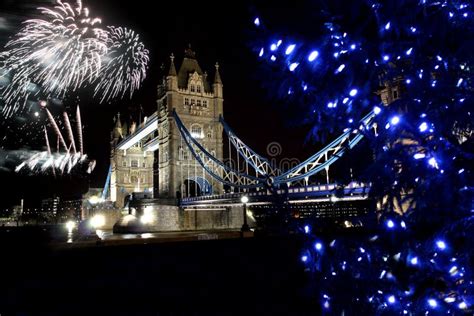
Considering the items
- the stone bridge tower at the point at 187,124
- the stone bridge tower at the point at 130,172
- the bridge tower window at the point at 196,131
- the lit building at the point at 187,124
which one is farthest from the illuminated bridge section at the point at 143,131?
the bridge tower window at the point at 196,131

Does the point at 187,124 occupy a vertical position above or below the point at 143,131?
below

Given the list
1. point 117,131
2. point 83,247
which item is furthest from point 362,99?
point 117,131

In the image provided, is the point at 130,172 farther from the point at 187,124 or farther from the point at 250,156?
the point at 250,156

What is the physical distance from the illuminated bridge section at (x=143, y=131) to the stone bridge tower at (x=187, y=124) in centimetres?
441

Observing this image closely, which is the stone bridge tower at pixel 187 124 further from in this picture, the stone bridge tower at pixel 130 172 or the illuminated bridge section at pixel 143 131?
the stone bridge tower at pixel 130 172

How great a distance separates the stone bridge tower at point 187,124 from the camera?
165ft

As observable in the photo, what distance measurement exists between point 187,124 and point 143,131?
1452cm

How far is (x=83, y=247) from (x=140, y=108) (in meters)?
74.3

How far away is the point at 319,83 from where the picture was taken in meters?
3.32

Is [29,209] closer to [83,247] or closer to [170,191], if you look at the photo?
[170,191]

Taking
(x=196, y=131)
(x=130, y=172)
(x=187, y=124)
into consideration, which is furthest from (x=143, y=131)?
(x=130, y=172)

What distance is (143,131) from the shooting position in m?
63.5

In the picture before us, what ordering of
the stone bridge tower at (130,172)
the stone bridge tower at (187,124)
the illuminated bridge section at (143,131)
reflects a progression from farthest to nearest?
the stone bridge tower at (130,172) → the illuminated bridge section at (143,131) → the stone bridge tower at (187,124)

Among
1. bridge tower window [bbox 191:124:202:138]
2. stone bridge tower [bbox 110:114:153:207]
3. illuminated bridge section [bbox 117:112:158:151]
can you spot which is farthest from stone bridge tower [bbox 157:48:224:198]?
stone bridge tower [bbox 110:114:153:207]
